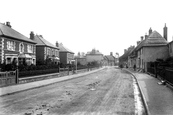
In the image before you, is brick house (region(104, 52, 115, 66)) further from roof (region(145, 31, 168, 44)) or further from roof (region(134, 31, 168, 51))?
roof (region(134, 31, 168, 51))

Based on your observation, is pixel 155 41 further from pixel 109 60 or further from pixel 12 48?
pixel 109 60

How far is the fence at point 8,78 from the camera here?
1434 centimetres

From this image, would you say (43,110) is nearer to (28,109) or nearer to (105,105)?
(28,109)

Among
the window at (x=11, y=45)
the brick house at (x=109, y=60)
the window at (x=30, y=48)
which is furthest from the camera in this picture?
the brick house at (x=109, y=60)

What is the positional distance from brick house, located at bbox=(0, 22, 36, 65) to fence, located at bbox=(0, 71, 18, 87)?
24.6 ft

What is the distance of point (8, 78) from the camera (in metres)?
15.0

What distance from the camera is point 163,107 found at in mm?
7484

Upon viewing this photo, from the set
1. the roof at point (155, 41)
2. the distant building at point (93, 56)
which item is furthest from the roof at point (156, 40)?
the distant building at point (93, 56)

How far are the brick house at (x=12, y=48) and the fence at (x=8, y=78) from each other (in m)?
7.51

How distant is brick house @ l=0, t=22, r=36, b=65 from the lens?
2589 centimetres

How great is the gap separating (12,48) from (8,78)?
14.9 m

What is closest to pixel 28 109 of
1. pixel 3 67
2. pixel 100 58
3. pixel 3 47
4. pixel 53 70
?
pixel 3 67

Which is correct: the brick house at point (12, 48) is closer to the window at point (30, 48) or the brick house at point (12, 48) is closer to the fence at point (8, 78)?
the window at point (30, 48)

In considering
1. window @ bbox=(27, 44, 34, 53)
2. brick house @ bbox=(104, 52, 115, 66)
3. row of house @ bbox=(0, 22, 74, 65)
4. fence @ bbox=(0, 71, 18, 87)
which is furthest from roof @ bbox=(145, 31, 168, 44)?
brick house @ bbox=(104, 52, 115, 66)
